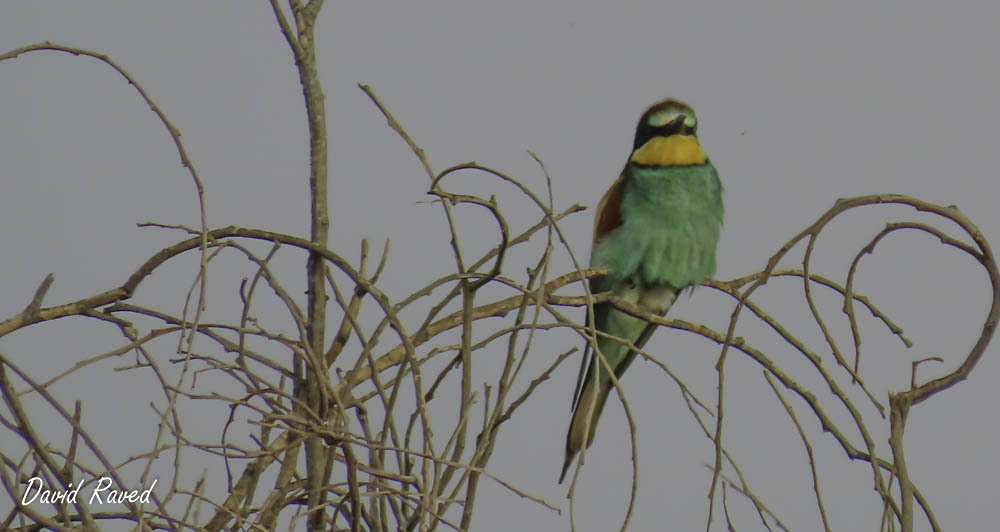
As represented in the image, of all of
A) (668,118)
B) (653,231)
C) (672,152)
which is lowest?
(653,231)

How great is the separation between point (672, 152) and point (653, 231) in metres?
0.24

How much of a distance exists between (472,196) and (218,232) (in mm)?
365

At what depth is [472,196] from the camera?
1.46m

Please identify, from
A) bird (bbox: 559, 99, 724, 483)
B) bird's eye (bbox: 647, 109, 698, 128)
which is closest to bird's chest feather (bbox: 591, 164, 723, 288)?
bird (bbox: 559, 99, 724, 483)

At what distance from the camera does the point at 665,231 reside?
10.0 feet

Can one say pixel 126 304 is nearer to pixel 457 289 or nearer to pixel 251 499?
pixel 251 499

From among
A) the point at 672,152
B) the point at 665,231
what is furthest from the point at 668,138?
the point at 665,231

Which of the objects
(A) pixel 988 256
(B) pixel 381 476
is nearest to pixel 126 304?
(B) pixel 381 476

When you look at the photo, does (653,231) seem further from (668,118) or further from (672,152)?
(668,118)

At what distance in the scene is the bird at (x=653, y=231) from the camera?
10.00 feet

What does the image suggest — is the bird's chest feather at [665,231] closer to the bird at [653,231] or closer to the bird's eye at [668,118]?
the bird at [653,231]

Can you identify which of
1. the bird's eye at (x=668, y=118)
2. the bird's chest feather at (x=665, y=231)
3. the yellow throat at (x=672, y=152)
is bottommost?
the bird's chest feather at (x=665, y=231)

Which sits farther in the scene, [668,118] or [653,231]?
[668,118]

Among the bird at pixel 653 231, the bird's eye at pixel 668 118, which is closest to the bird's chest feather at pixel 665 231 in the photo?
the bird at pixel 653 231
